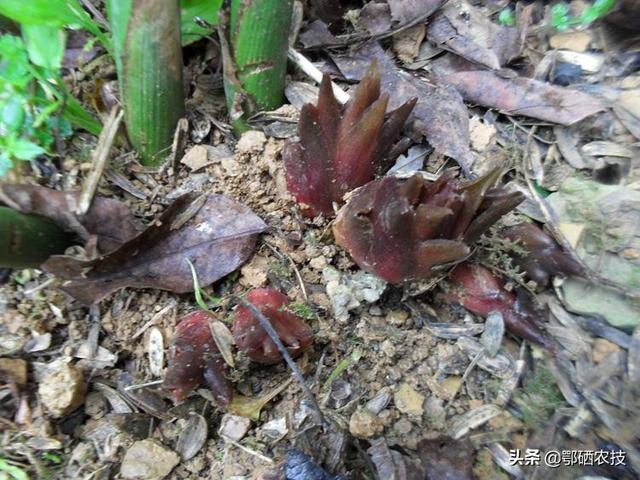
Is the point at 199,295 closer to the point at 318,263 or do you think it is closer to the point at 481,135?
the point at 318,263

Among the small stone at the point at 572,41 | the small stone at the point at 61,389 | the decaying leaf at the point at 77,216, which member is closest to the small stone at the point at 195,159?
the decaying leaf at the point at 77,216

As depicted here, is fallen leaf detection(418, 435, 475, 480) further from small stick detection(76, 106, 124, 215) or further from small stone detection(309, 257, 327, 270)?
small stick detection(76, 106, 124, 215)

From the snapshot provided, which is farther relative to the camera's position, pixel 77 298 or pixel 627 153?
pixel 627 153

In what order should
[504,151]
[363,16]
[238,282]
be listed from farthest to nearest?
[363,16]
[504,151]
[238,282]

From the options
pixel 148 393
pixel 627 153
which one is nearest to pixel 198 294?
pixel 148 393

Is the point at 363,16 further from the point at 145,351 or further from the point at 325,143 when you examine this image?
the point at 145,351
